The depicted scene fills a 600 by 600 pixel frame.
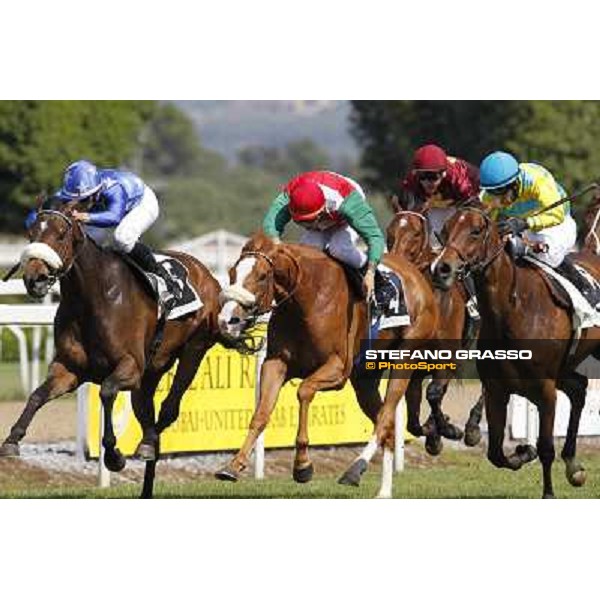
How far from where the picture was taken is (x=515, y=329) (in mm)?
11258

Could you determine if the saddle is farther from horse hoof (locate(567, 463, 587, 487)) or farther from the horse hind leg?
horse hoof (locate(567, 463, 587, 487))

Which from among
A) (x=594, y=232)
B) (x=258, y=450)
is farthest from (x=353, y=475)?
(x=594, y=232)

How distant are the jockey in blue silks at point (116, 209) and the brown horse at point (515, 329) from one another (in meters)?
1.66

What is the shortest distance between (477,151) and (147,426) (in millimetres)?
25087

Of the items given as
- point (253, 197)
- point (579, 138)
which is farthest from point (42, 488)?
point (253, 197)

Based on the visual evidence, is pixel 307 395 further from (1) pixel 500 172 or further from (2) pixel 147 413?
(1) pixel 500 172

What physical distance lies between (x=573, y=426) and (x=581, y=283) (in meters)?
0.86

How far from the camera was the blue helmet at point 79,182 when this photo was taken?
34.6 ft

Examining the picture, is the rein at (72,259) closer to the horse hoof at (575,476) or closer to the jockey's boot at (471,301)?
the jockey's boot at (471,301)

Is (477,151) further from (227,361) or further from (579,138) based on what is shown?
(227,361)

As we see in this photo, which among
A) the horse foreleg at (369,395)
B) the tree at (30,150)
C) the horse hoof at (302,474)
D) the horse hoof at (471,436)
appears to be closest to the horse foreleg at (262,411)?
the horse hoof at (302,474)

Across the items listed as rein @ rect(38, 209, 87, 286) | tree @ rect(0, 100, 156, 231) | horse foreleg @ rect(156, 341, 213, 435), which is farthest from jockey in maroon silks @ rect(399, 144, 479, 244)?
tree @ rect(0, 100, 156, 231)

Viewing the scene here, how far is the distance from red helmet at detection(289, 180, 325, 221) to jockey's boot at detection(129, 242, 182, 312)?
94cm

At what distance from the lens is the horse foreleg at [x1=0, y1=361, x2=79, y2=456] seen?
10359 mm
